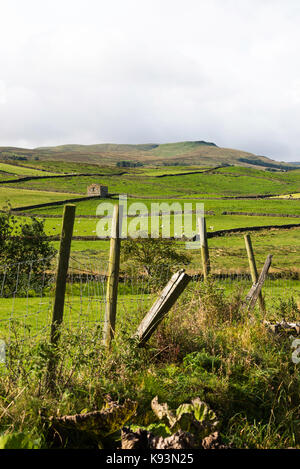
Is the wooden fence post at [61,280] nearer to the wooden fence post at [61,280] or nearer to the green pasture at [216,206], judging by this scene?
the wooden fence post at [61,280]

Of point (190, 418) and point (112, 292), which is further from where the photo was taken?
point (112, 292)

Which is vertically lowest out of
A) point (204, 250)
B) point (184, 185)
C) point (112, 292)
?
point (112, 292)

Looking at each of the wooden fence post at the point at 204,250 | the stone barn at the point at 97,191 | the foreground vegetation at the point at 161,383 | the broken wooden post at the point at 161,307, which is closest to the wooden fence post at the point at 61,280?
the foreground vegetation at the point at 161,383

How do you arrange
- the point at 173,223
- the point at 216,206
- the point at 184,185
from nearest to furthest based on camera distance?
the point at 173,223
the point at 216,206
the point at 184,185

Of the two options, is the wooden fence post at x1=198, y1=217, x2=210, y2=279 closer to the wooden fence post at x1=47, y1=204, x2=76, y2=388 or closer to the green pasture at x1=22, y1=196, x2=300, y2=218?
the wooden fence post at x1=47, y1=204, x2=76, y2=388

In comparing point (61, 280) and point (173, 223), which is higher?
point (173, 223)

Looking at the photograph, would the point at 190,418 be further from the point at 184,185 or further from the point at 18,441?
the point at 184,185

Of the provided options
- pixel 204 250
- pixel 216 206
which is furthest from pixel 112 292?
pixel 216 206

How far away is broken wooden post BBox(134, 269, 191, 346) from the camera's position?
6.50 m

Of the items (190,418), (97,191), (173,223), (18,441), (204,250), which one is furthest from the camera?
(97,191)

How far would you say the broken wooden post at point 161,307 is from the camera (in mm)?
6504

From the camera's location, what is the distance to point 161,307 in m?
6.56

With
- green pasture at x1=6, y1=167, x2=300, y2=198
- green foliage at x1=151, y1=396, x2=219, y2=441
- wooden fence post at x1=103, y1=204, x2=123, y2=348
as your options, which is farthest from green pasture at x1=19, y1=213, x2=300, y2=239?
green foliage at x1=151, y1=396, x2=219, y2=441

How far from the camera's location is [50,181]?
116938mm
